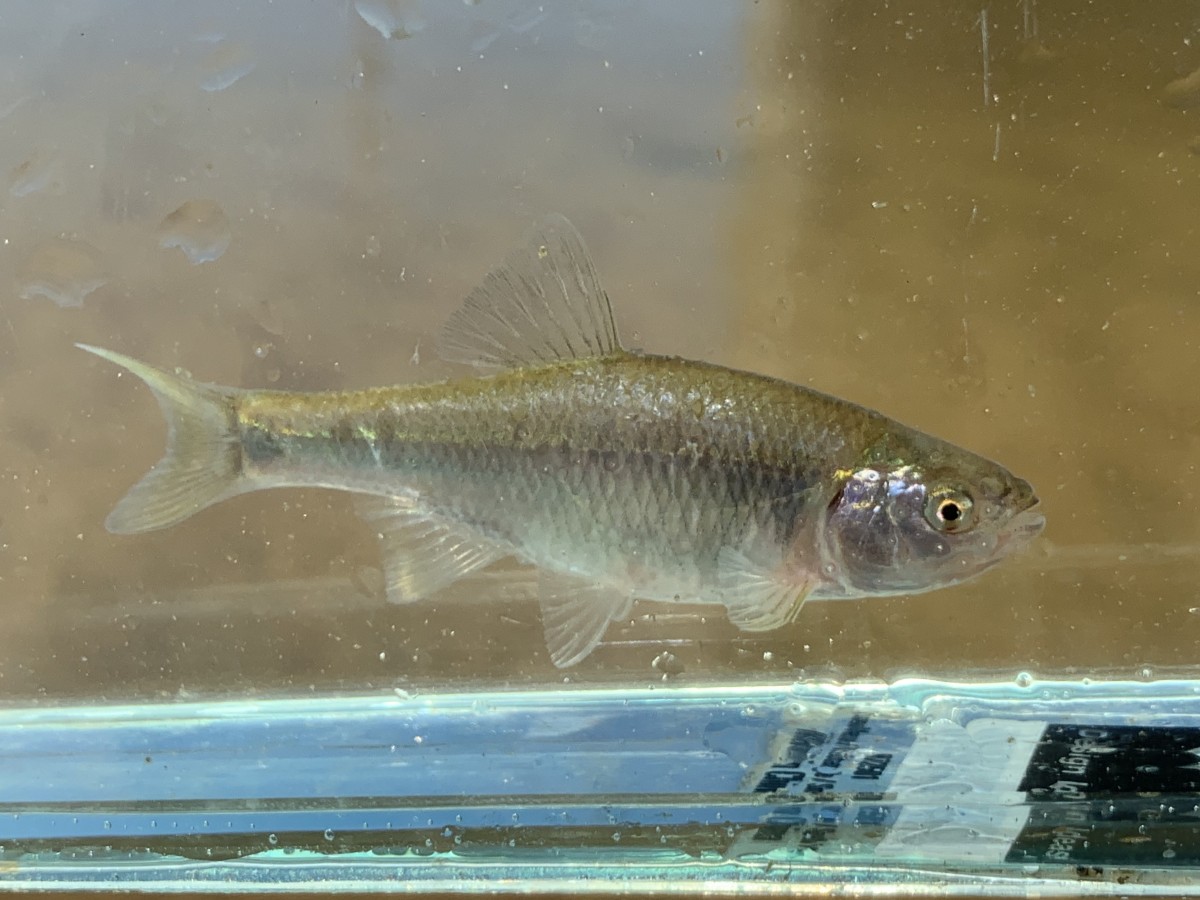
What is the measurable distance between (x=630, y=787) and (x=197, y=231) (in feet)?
4.74

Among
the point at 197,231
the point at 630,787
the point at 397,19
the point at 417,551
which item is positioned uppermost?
the point at 397,19

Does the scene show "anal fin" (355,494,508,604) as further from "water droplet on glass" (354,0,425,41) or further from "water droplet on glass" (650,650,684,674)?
"water droplet on glass" (354,0,425,41)

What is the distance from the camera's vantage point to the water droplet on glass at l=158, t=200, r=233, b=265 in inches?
66.7

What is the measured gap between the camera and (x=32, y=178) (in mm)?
1730

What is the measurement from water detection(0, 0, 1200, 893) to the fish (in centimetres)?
60

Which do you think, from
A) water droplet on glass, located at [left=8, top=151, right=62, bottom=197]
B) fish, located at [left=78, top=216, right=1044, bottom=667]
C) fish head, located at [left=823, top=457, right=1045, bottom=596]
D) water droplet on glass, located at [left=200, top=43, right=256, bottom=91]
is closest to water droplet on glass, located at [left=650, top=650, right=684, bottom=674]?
fish, located at [left=78, top=216, right=1044, bottom=667]

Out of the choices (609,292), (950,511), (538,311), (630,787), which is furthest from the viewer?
(609,292)

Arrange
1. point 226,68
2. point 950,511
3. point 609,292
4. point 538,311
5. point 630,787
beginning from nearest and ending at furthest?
1. point 950,511
2. point 538,311
3. point 630,787
4. point 609,292
5. point 226,68

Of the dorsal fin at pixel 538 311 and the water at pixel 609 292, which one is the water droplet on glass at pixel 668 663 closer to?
the water at pixel 609 292

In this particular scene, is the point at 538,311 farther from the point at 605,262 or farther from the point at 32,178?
the point at 32,178


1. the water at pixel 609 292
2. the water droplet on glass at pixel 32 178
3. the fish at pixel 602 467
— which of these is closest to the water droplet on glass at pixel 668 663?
the water at pixel 609 292

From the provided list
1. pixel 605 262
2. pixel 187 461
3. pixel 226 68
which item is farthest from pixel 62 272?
pixel 605 262

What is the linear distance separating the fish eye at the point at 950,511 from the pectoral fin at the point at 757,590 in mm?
160

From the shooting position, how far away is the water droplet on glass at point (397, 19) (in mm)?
1681
